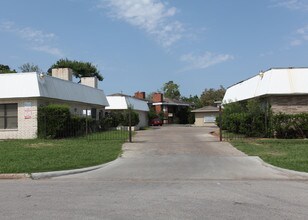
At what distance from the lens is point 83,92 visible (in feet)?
114

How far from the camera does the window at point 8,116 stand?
2655 cm

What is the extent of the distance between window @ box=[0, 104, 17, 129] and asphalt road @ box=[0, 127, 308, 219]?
13.5 metres

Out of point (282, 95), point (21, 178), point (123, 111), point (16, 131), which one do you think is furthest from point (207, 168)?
point (123, 111)

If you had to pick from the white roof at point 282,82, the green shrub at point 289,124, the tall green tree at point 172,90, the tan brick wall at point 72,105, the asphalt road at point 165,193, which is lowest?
the asphalt road at point 165,193

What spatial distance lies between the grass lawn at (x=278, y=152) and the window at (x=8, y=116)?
14.1 meters

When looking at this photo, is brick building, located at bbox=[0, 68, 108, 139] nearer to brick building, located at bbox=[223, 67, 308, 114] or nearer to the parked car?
brick building, located at bbox=[223, 67, 308, 114]

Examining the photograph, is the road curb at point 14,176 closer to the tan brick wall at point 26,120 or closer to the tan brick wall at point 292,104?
the tan brick wall at point 26,120

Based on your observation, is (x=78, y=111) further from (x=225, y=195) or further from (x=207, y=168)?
(x=225, y=195)

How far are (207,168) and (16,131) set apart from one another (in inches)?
645

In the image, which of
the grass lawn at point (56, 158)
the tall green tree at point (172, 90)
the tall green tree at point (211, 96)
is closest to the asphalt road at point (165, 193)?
the grass lawn at point (56, 158)

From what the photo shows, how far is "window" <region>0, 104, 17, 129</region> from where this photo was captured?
87.1ft

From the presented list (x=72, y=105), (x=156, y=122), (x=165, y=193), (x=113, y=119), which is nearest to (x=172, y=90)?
(x=156, y=122)

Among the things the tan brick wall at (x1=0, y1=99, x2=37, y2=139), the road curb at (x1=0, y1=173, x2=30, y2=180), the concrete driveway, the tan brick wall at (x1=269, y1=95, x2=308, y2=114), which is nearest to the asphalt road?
the concrete driveway

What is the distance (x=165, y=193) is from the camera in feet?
31.1
